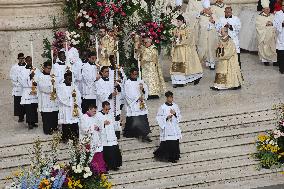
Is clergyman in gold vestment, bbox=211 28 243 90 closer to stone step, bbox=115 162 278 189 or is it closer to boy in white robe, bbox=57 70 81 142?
stone step, bbox=115 162 278 189

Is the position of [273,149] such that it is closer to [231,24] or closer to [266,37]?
[231,24]

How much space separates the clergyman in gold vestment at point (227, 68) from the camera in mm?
22547

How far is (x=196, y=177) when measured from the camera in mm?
18719

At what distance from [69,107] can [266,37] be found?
758 cm

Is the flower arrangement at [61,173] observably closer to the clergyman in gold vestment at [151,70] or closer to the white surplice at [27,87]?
the white surplice at [27,87]

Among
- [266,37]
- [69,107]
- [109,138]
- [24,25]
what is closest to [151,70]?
[69,107]

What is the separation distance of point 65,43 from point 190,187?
4410mm

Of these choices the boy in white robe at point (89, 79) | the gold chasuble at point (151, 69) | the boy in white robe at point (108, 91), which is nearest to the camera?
the boy in white robe at point (108, 91)

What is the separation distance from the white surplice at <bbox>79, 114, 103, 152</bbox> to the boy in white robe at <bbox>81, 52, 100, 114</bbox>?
7.26 feet

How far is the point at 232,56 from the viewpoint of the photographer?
74.3 ft

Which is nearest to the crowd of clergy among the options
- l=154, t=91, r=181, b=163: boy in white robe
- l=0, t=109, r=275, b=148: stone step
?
l=154, t=91, r=181, b=163: boy in white robe

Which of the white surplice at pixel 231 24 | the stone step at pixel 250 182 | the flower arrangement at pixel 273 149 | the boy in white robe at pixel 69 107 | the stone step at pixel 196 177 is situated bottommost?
the stone step at pixel 250 182

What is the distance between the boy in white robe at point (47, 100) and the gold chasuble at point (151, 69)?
2.80 metres

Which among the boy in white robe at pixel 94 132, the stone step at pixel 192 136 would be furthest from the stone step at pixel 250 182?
the boy in white robe at pixel 94 132
